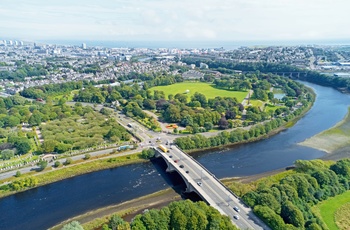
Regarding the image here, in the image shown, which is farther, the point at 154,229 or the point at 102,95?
the point at 102,95

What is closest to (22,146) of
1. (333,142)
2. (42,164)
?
(42,164)

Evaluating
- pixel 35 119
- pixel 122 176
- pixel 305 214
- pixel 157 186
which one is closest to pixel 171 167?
pixel 157 186

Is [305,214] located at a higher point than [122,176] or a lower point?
higher

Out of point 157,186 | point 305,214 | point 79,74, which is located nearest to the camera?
point 305,214

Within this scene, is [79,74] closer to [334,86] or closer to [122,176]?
[122,176]

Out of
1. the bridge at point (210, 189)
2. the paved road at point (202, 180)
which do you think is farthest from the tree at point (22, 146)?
the bridge at point (210, 189)

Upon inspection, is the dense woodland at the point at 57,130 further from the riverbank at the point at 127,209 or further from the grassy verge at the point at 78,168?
the riverbank at the point at 127,209
